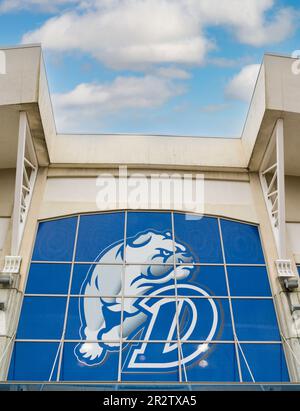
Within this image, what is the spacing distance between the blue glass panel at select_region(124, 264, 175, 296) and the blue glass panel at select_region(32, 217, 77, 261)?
2094 mm

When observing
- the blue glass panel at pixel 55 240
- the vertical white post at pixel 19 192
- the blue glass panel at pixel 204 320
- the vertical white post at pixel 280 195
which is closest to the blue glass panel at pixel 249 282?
the blue glass panel at pixel 204 320

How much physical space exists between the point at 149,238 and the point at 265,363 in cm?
543

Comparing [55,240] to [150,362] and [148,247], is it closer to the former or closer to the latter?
[148,247]

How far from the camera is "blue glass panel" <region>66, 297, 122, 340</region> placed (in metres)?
15.7

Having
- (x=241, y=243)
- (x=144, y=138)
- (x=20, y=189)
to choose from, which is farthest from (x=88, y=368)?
(x=144, y=138)

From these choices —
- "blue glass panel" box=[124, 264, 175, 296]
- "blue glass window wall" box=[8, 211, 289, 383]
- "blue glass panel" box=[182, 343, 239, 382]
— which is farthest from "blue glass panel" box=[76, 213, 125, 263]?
"blue glass panel" box=[182, 343, 239, 382]

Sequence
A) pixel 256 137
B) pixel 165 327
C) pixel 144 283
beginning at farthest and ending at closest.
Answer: pixel 256 137 < pixel 144 283 < pixel 165 327

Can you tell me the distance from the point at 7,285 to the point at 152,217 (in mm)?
5334

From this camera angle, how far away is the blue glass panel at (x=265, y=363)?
49.0 ft
